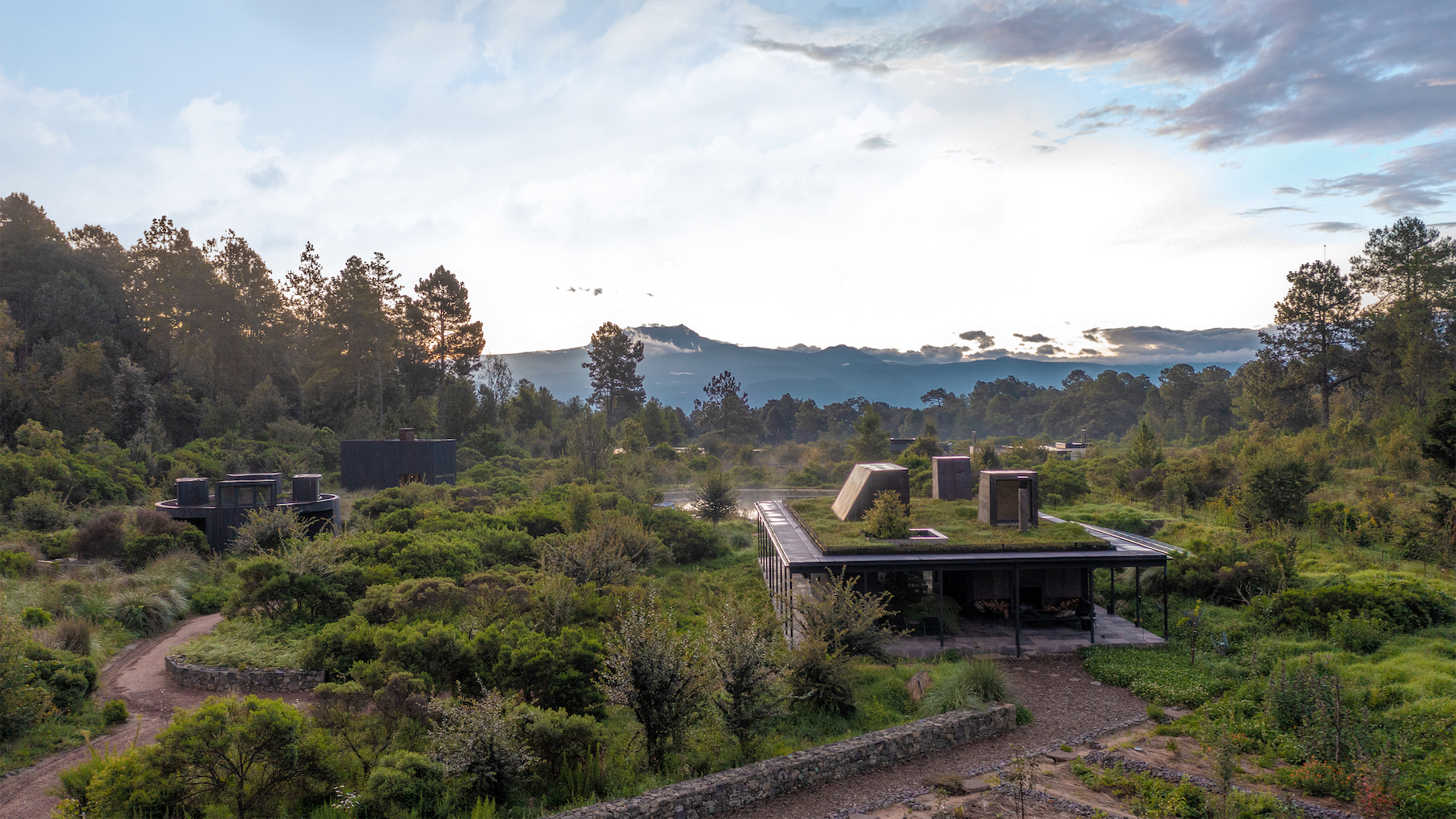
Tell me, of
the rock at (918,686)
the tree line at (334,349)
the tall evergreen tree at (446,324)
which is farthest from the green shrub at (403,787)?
the tall evergreen tree at (446,324)

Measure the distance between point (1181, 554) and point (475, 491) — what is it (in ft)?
78.6

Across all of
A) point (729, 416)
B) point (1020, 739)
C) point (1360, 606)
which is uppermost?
point (729, 416)

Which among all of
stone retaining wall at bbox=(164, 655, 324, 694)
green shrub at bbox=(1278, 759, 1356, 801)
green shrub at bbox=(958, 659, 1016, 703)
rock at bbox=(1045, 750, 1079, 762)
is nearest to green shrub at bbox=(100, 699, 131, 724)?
stone retaining wall at bbox=(164, 655, 324, 694)

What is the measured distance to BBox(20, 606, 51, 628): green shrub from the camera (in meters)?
11.6

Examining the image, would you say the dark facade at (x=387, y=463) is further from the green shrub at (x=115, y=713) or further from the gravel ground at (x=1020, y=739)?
the gravel ground at (x=1020, y=739)

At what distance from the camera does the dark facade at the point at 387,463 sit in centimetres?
3053

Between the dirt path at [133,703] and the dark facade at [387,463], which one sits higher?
the dark facade at [387,463]

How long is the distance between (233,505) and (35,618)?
22.2 feet

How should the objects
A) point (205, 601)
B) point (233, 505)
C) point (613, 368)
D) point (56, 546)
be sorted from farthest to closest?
point (613, 368) < point (233, 505) < point (56, 546) < point (205, 601)

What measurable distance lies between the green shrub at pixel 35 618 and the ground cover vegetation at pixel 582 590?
5cm

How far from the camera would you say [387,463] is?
30656mm

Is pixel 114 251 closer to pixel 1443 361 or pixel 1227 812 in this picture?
pixel 1227 812

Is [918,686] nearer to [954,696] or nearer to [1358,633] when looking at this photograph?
[954,696]

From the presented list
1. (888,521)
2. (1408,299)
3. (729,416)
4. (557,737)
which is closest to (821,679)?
(557,737)
